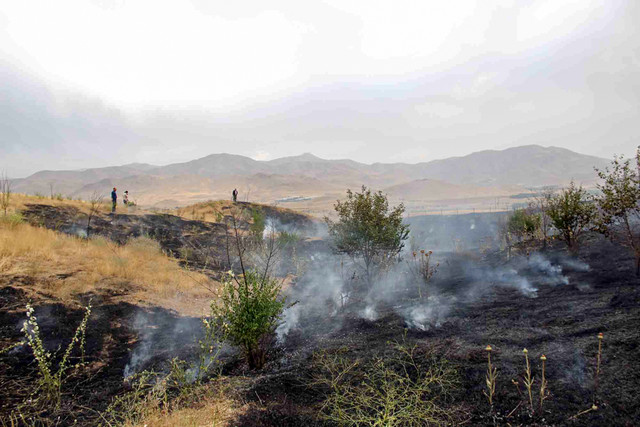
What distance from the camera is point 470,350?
17.8 feet

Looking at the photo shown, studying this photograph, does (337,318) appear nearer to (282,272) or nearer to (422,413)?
(422,413)

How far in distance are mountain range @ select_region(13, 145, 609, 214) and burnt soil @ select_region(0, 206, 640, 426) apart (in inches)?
3045

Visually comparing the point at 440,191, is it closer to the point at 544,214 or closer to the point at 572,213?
the point at 544,214

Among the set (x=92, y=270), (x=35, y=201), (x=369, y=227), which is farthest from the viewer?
(x=35, y=201)

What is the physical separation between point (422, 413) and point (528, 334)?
3.53 meters

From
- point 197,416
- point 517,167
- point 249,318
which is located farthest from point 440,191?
point 197,416

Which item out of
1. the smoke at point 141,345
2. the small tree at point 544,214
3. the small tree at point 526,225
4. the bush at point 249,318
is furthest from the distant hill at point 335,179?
the bush at point 249,318

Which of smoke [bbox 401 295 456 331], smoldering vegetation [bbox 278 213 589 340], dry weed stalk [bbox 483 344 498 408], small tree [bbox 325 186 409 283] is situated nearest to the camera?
dry weed stalk [bbox 483 344 498 408]

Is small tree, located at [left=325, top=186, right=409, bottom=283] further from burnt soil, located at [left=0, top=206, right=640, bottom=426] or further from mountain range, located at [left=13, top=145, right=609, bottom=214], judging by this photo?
mountain range, located at [left=13, top=145, right=609, bottom=214]

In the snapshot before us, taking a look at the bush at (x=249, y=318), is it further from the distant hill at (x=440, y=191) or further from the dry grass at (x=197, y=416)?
the distant hill at (x=440, y=191)

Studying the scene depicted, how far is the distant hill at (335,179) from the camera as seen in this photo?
4077 inches

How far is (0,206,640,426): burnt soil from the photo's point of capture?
12.7ft

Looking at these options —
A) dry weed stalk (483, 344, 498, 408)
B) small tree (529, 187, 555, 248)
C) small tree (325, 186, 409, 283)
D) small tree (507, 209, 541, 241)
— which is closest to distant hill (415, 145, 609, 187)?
small tree (529, 187, 555, 248)

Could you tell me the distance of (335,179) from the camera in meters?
164
